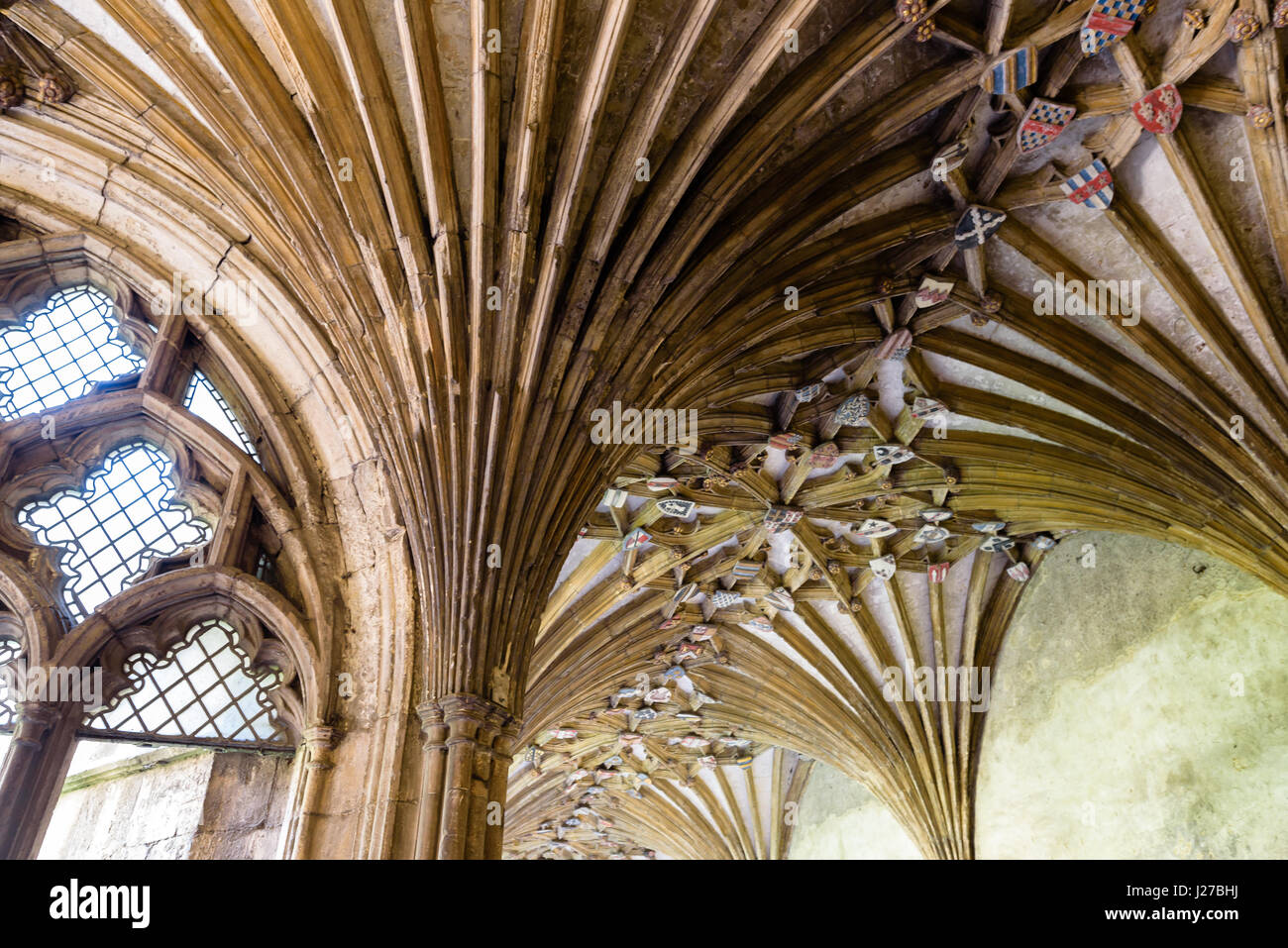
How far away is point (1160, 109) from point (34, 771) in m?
8.50

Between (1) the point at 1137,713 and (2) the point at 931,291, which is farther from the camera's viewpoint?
(1) the point at 1137,713

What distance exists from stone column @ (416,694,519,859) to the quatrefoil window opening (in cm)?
213

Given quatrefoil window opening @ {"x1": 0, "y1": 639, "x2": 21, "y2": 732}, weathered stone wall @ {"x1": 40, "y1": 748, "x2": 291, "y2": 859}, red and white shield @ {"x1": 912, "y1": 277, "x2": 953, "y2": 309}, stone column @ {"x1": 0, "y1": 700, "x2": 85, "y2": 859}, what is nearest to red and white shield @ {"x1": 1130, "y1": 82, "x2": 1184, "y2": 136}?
red and white shield @ {"x1": 912, "y1": 277, "x2": 953, "y2": 309}

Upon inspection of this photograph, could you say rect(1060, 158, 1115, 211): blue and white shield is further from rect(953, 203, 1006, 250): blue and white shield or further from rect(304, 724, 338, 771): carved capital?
rect(304, 724, 338, 771): carved capital

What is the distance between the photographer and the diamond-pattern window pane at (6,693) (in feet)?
17.6

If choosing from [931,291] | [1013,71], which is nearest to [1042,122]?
[1013,71]

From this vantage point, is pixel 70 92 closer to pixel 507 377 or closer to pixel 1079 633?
pixel 507 377

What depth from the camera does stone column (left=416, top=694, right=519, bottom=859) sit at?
17.8 feet

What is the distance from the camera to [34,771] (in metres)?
5.25

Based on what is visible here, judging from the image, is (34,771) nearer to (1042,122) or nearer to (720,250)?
(720,250)

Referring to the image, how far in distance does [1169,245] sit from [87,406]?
8399 mm

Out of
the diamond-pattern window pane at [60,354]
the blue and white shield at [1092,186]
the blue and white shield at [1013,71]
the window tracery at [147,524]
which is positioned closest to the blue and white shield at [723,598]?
the blue and white shield at [1092,186]

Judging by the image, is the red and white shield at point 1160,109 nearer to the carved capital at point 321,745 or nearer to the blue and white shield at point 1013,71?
the blue and white shield at point 1013,71
